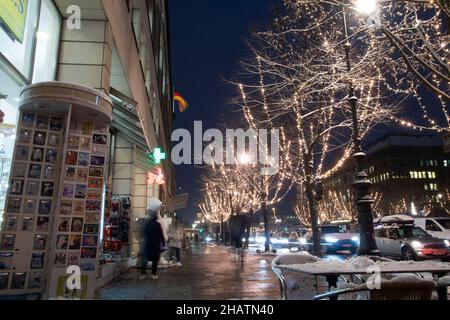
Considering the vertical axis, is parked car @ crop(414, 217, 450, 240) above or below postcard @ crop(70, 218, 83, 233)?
above

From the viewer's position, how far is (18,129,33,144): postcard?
20.1 feet

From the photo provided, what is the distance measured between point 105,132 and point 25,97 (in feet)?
4.78

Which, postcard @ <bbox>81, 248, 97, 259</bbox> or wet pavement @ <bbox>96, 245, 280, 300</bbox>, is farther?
wet pavement @ <bbox>96, 245, 280, 300</bbox>

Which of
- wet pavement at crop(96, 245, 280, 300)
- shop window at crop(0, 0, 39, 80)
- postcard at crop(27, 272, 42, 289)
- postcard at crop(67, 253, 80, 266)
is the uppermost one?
shop window at crop(0, 0, 39, 80)

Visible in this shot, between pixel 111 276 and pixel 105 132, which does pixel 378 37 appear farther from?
pixel 111 276

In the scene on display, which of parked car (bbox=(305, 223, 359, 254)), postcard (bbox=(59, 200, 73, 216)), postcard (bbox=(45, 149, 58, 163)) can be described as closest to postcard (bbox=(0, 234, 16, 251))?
postcard (bbox=(59, 200, 73, 216))

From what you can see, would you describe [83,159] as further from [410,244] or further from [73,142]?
[410,244]

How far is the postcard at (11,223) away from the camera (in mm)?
5801

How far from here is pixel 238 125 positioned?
2938cm

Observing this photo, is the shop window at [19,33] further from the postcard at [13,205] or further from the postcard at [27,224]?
the postcard at [27,224]

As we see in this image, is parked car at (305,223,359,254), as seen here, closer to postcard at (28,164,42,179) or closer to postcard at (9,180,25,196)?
postcard at (28,164,42,179)

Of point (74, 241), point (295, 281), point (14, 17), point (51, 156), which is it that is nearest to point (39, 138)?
point (51, 156)
